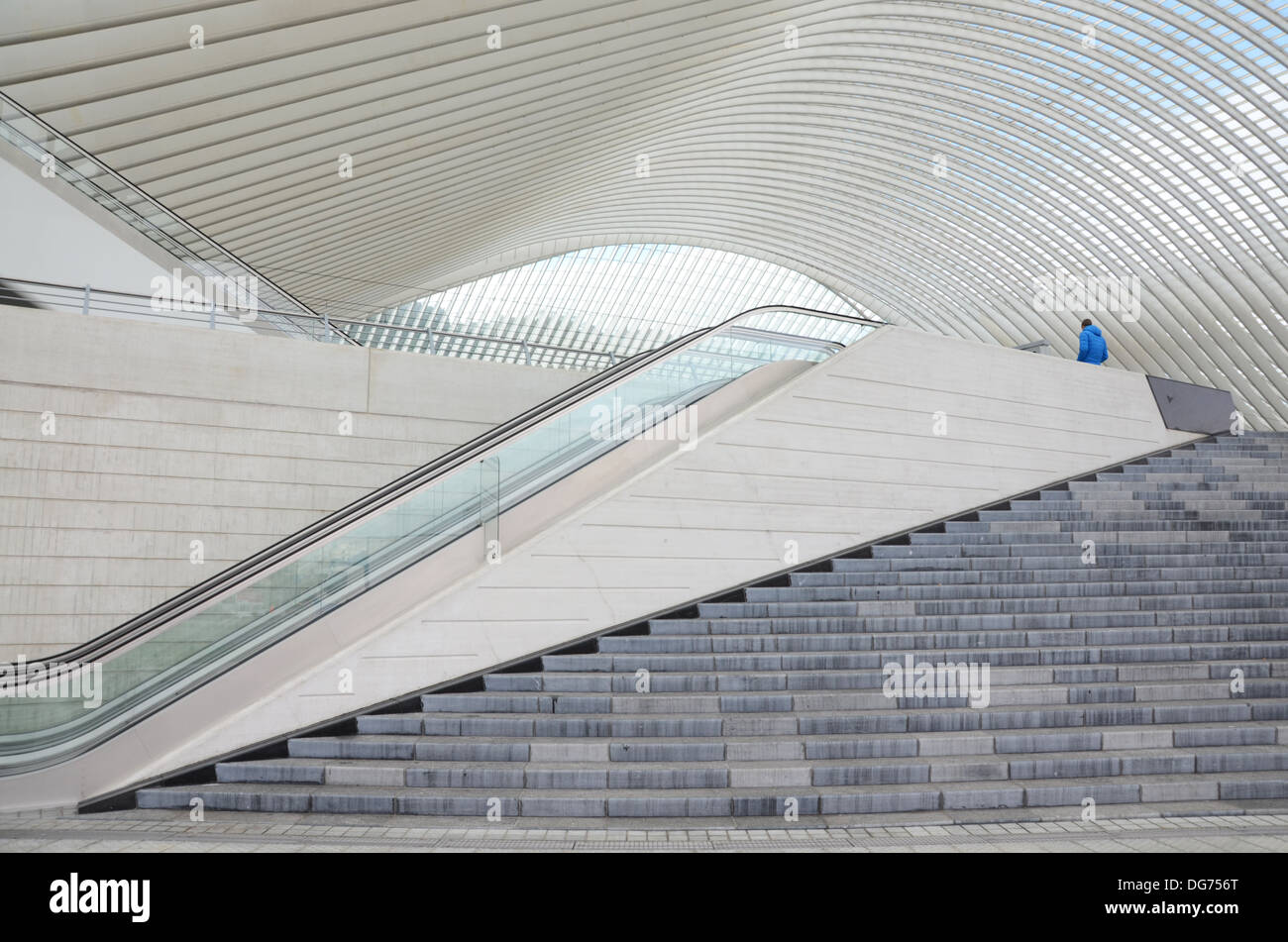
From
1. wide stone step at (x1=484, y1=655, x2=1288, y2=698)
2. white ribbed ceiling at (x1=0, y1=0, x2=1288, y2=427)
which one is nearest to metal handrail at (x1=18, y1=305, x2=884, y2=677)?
wide stone step at (x1=484, y1=655, x2=1288, y2=698)

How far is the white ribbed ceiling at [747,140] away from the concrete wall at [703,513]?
8.03 metres

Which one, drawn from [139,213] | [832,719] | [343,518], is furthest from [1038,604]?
[139,213]

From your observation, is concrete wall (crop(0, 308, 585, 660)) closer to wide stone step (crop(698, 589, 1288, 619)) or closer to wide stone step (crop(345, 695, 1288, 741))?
wide stone step (crop(345, 695, 1288, 741))

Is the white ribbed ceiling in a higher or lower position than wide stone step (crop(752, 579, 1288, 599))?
higher

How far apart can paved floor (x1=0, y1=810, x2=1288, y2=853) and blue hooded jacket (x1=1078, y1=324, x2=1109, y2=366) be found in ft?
33.2

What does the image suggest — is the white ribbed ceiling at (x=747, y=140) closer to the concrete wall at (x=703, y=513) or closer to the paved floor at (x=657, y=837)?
the concrete wall at (x=703, y=513)

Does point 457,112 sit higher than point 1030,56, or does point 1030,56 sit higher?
point 1030,56

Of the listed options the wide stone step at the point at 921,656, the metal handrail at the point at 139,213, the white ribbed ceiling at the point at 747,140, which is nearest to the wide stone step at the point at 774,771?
the wide stone step at the point at 921,656

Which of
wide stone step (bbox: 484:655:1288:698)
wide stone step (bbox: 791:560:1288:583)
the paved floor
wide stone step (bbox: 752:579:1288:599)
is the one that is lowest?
the paved floor

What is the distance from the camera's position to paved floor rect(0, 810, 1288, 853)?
500 cm

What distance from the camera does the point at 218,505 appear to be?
1154 cm
